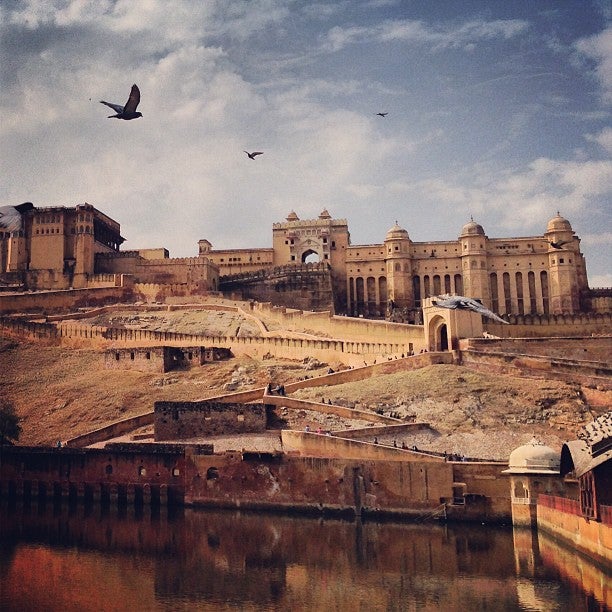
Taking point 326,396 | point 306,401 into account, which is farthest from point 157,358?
point 306,401

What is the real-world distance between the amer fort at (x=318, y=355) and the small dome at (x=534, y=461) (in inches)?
2.4

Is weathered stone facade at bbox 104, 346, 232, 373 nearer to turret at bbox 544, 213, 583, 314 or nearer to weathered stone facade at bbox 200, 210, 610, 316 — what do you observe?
weathered stone facade at bbox 200, 210, 610, 316

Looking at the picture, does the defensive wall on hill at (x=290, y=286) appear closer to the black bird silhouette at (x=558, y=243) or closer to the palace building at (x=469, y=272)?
the palace building at (x=469, y=272)

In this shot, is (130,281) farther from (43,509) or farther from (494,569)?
(494,569)

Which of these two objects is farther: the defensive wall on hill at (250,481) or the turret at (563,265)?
the turret at (563,265)

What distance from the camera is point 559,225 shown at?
2675 inches

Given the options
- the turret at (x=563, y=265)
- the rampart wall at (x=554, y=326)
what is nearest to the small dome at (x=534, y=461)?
the rampart wall at (x=554, y=326)

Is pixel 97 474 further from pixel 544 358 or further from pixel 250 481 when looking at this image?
pixel 544 358

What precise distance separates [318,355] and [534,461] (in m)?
22.2

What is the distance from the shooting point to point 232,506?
1275 inches

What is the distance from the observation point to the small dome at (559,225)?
67.8 m

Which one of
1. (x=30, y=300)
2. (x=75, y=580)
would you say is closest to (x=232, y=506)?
(x=75, y=580)

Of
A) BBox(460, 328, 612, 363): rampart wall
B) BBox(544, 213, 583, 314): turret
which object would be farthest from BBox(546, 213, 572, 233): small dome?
BBox(460, 328, 612, 363): rampart wall

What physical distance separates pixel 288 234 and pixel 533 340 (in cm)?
3589
